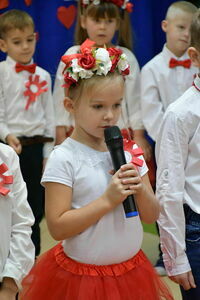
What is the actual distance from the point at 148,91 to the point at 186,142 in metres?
1.46

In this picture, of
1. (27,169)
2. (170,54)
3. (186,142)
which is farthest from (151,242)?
(186,142)

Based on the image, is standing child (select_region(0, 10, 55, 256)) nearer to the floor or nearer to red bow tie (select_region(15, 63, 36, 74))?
red bow tie (select_region(15, 63, 36, 74))

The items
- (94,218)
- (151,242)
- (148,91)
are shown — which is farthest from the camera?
(151,242)

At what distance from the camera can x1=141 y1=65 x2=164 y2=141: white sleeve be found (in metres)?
3.06

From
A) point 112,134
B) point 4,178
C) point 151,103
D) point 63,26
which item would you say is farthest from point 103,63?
point 63,26

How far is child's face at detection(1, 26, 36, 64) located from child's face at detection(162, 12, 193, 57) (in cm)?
87

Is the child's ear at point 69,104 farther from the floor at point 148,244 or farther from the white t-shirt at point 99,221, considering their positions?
the floor at point 148,244

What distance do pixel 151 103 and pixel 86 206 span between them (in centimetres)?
166

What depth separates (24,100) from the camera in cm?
315

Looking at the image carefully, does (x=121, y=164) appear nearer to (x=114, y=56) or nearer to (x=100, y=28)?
(x=114, y=56)

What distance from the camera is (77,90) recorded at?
5.24 ft

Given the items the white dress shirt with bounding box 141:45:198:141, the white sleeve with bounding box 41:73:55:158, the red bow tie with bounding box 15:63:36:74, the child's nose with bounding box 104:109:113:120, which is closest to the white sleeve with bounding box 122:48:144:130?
the white dress shirt with bounding box 141:45:198:141

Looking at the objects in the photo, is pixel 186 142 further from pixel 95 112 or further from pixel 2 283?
pixel 2 283

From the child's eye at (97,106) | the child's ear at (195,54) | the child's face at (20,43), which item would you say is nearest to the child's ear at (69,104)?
the child's eye at (97,106)
